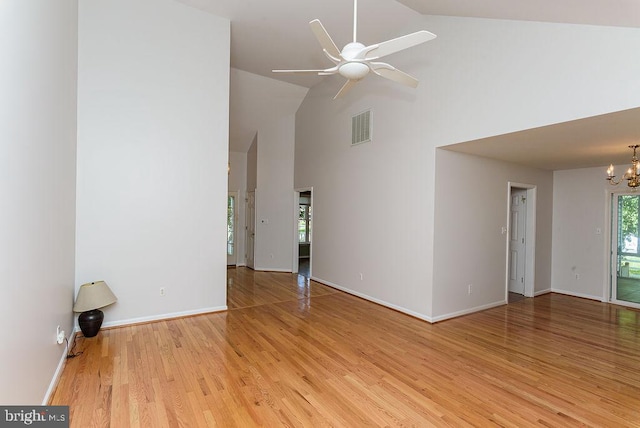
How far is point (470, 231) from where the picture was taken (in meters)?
4.71

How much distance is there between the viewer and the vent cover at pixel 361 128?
5387mm

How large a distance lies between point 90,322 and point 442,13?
5.63 m

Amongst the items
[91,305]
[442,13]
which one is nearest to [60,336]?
[91,305]

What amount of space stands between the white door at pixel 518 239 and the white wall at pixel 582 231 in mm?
808

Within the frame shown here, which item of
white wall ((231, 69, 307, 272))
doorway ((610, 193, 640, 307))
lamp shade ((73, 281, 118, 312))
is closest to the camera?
lamp shade ((73, 281, 118, 312))

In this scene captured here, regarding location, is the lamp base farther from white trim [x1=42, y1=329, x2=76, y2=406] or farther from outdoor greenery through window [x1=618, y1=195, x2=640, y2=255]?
outdoor greenery through window [x1=618, y1=195, x2=640, y2=255]

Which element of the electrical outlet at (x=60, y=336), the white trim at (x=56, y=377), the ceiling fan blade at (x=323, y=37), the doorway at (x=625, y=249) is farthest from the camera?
the doorway at (x=625, y=249)

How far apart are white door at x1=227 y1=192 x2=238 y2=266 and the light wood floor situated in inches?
165

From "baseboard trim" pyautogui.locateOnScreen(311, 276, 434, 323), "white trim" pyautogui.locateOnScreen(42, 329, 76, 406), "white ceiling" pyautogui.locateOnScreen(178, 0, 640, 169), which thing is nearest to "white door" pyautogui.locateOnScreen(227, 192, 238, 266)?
"baseboard trim" pyautogui.locateOnScreen(311, 276, 434, 323)

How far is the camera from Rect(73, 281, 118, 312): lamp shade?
3.53 metres

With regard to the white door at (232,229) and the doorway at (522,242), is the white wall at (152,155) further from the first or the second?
the doorway at (522,242)

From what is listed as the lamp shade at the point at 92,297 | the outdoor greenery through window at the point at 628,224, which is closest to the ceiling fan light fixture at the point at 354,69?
the lamp shade at the point at 92,297

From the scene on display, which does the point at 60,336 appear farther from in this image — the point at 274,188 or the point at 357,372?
the point at 274,188

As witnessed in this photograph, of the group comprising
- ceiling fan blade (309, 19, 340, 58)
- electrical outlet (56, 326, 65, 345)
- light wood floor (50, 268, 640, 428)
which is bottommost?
light wood floor (50, 268, 640, 428)
